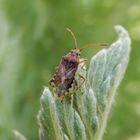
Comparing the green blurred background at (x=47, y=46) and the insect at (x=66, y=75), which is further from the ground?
the green blurred background at (x=47, y=46)

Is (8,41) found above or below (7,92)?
above

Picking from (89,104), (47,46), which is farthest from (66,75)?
(47,46)

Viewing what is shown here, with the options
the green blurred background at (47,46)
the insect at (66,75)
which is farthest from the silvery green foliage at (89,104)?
the green blurred background at (47,46)

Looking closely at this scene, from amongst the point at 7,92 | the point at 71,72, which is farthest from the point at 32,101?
the point at 71,72

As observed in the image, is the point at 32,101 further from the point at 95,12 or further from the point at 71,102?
the point at 71,102

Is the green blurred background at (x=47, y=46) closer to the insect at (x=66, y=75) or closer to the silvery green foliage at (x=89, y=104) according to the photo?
the insect at (x=66, y=75)

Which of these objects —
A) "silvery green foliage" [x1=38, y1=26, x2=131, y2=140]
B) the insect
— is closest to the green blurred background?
the insect
